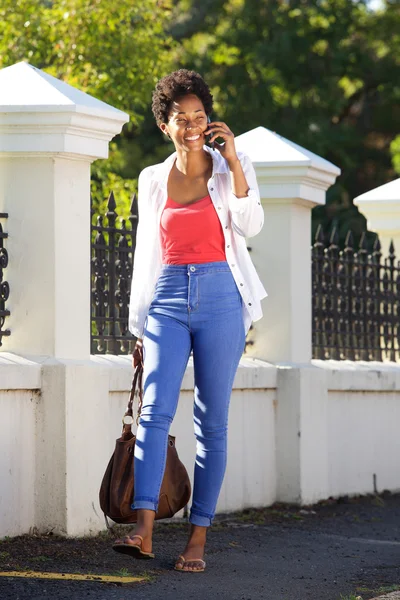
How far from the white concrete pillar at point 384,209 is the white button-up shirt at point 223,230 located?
201 inches

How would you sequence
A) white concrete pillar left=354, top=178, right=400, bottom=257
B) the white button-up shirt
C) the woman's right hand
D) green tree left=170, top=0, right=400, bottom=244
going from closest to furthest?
1. the white button-up shirt
2. the woman's right hand
3. white concrete pillar left=354, top=178, right=400, bottom=257
4. green tree left=170, top=0, right=400, bottom=244

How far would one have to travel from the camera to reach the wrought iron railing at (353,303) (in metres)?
8.82

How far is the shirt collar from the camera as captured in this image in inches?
205

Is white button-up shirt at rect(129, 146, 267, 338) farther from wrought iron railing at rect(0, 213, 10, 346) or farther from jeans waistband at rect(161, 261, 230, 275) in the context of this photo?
wrought iron railing at rect(0, 213, 10, 346)

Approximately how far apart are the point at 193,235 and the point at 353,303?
14.3ft

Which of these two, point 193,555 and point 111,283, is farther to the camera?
point 111,283

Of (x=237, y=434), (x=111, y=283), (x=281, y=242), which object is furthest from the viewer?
(x=281, y=242)

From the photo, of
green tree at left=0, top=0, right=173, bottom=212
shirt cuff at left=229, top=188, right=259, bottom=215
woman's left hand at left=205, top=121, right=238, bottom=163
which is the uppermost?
green tree at left=0, top=0, right=173, bottom=212

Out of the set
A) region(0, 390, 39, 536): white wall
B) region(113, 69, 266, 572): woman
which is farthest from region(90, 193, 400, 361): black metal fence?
region(113, 69, 266, 572): woman

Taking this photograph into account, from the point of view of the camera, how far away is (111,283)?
6.86 m

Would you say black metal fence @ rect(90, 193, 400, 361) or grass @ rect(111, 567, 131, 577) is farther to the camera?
black metal fence @ rect(90, 193, 400, 361)

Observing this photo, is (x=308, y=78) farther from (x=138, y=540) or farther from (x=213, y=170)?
(x=138, y=540)

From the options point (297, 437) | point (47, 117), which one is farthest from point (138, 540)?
point (297, 437)

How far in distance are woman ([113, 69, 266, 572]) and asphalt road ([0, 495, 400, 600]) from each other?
0.83 ft
